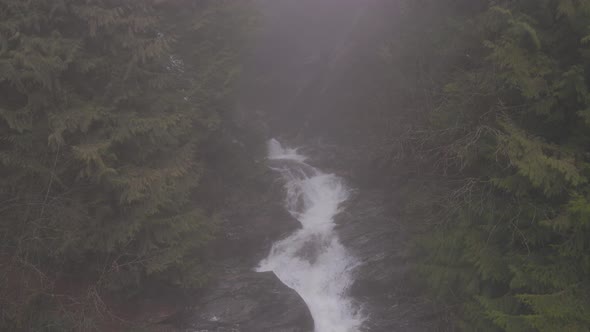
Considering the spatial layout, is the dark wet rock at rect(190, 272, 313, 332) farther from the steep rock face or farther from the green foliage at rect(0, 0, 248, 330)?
the steep rock face

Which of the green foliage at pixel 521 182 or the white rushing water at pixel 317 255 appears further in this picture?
the white rushing water at pixel 317 255

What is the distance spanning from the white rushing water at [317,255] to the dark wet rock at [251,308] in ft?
2.40

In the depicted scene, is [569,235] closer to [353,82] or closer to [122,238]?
[122,238]

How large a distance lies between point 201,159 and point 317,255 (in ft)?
16.6

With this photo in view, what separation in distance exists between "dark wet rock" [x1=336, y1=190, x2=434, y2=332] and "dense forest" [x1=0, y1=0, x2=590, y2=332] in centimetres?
53

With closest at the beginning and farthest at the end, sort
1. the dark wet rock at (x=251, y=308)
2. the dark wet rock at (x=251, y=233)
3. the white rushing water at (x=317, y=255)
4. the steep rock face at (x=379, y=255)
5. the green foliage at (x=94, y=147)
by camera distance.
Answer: the green foliage at (x=94, y=147)
the dark wet rock at (x=251, y=308)
the steep rock face at (x=379, y=255)
the white rushing water at (x=317, y=255)
the dark wet rock at (x=251, y=233)

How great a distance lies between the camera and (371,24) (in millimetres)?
21828

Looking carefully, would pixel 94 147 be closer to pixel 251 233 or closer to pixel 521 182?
pixel 251 233

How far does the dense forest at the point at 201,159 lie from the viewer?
6797 millimetres

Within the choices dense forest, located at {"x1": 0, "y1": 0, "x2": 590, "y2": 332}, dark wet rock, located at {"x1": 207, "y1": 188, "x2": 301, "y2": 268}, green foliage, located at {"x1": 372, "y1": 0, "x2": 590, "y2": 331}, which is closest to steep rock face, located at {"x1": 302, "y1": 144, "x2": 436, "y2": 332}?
dense forest, located at {"x1": 0, "y1": 0, "x2": 590, "y2": 332}

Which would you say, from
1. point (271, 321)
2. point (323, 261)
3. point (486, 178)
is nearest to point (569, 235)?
point (486, 178)

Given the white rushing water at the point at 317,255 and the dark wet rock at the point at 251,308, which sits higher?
the white rushing water at the point at 317,255

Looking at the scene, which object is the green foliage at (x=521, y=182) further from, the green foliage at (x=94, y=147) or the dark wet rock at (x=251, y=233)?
the dark wet rock at (x=251, y=233)

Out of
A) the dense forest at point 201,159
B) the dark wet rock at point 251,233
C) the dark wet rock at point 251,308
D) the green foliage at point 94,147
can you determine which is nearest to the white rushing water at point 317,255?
the dark wet rock at point 251,233
